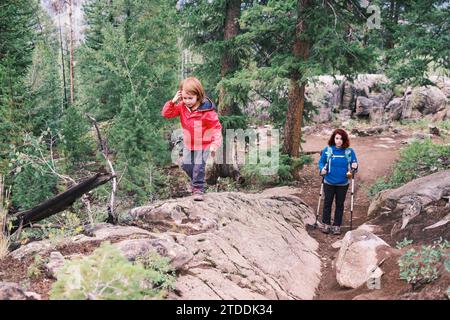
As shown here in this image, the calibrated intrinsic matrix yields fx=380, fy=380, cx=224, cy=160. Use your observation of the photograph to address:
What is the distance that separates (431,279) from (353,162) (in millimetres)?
3653

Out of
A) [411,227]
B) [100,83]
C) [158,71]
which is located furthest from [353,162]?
[100,83]

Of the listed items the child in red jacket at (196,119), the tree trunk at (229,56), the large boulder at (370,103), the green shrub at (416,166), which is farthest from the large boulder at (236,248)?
the large boulder at (370,103)

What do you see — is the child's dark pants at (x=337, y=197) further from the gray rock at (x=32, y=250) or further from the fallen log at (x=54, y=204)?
the gray rock at (x=32, y=250)

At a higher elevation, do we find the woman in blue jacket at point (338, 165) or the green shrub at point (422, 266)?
the woman in blue jacket at point (338, 165)

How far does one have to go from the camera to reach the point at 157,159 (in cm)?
1540

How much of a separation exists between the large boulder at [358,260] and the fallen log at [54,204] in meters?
3.52

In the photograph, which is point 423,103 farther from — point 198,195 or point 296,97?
point 198,195

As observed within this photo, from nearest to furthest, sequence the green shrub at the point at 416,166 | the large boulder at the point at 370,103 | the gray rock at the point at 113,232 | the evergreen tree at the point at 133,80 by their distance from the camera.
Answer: the gray rock at the point at 113,232 → the green shrub at the point at 416,166 → the evergreen tree at the point at 133,80 → the large boulder at the point at 370,103

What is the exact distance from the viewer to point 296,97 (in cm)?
1104

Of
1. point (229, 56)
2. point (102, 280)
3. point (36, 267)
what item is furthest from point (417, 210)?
point (229, 56)

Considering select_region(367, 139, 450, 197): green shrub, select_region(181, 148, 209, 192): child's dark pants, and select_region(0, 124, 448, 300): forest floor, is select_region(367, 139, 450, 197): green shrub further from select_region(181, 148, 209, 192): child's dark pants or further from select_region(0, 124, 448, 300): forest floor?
select_region(181, 148, 209, 192): child's dark pants

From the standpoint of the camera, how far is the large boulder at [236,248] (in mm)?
4148

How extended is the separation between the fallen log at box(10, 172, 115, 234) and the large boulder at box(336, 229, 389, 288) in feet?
11.6
